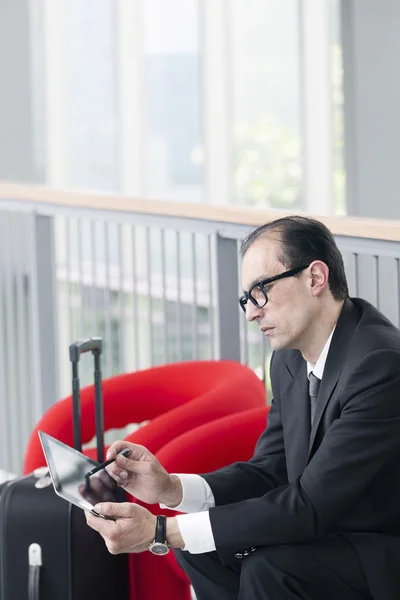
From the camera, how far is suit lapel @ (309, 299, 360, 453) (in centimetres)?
205

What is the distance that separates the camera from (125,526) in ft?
6.48

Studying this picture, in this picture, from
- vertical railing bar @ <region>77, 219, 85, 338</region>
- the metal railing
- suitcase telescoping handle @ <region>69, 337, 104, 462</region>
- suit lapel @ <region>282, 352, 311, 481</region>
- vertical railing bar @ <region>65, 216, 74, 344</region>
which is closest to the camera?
suit lapel @ <region>282, 352, 311, 481</region>

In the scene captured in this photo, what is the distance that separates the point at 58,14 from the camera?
25.6 ft

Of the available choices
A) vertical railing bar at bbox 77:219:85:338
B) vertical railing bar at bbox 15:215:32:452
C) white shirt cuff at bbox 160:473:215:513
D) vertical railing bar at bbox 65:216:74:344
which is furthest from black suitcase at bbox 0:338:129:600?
vertical railing bar at bbox 15:215:32:452

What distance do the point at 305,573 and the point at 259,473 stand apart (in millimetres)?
375

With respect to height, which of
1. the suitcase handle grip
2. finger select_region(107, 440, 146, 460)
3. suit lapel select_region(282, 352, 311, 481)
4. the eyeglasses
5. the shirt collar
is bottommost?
finger select_region(107, 440, 146, 460)

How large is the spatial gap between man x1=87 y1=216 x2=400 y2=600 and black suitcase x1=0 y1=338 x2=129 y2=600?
337 mm

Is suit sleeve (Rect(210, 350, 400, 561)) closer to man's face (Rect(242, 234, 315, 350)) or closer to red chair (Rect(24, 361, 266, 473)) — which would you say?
man's face (Rect(242, 234, 315, 350))

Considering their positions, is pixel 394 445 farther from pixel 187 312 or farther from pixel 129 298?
pixel 129 298

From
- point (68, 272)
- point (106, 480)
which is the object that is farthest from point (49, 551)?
point (68, 272)

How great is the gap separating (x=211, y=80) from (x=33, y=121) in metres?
1.26

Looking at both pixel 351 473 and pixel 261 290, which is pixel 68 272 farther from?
pixel 351 473

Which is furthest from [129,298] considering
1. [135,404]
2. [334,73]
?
[135,404]

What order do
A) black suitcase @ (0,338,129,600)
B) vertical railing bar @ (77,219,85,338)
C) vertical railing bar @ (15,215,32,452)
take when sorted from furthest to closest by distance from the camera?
vertical railing bar @ (15,215,32,452)
vertical railing bar @ (77,219,85,338)
black suitcase @ (0,338,129,600)
